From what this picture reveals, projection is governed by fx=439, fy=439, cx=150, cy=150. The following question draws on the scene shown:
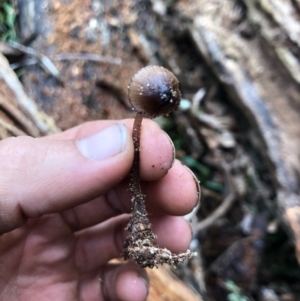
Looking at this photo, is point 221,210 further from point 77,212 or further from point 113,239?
point 77,212

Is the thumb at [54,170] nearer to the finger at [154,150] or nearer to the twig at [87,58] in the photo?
the finger at [154,150]

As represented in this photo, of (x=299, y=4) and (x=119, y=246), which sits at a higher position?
(x=299, y=4)

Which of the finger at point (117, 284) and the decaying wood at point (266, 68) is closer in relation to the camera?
the finger at point (117, 284)

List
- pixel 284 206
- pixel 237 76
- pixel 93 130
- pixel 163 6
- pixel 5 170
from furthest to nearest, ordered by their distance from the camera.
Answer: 1. pixel 163 6
2. pixel 237 76
3. pixel 284 206
4. pixel 93 130
5. pixel 5 170

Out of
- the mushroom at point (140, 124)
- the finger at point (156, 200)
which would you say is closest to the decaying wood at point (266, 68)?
the finger at point (156, 200)

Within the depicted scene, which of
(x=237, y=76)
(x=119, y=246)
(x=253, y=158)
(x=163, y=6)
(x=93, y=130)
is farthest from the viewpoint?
(x=163, y=6)

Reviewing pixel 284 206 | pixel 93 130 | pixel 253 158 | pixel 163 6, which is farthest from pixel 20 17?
pixel 284 206

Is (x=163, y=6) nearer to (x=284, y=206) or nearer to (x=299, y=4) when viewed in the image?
(x=299, y=4)

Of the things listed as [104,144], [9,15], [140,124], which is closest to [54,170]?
[104,144]
